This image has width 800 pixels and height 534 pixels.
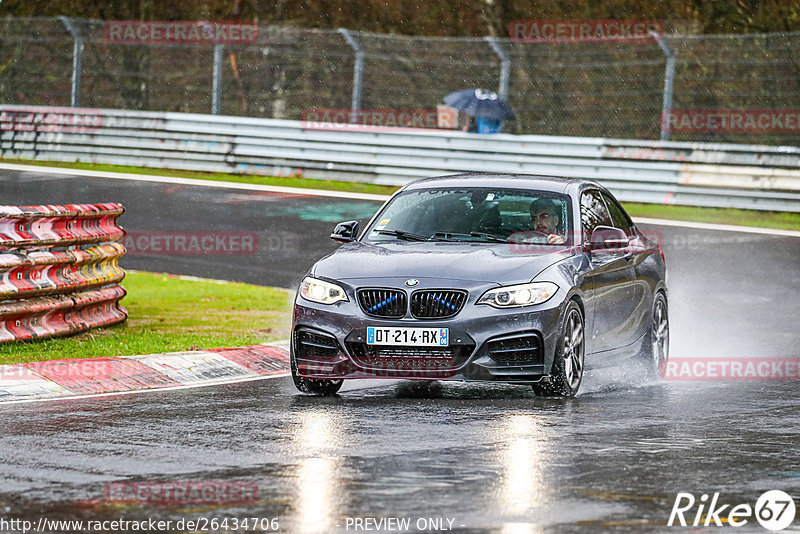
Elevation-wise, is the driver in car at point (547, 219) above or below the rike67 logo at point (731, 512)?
above

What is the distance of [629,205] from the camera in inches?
997

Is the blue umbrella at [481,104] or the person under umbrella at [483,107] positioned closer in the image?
the blue umbrella at [481,104]

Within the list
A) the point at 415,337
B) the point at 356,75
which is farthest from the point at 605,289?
the point at 356,75

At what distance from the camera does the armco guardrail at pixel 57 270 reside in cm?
1220

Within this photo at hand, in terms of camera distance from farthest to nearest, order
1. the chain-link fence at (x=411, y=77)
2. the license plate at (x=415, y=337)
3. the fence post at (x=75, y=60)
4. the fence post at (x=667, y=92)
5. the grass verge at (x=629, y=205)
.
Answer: the fence post at (x=75, y=60), the chain-link fence at (x=411, y=77), the fence post at (x=667, y=92), the grass verge at (x=629, y=205), the license plate at (x=415, y=337)

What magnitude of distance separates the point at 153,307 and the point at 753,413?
301 inches

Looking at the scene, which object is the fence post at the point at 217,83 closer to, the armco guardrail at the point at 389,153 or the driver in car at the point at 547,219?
the armco guardrail at the point at 389,153

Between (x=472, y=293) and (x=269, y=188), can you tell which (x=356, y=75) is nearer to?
(x=269, y=188)

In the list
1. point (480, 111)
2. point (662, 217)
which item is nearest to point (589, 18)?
point (480, 111)

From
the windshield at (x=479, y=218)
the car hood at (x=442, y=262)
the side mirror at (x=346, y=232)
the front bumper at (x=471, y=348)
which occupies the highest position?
the windshield at (x=479, y=218)

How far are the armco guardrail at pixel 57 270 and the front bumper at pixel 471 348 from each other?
10.8ft

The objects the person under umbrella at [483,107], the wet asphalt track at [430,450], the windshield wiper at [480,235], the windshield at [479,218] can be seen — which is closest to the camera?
the wet asphalt track at [430,450]

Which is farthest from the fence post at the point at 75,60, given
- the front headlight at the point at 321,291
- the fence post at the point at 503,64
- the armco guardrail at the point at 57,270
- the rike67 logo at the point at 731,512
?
the rike67 logo at the point at 731,512

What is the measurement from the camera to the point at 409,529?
20.2 ft
